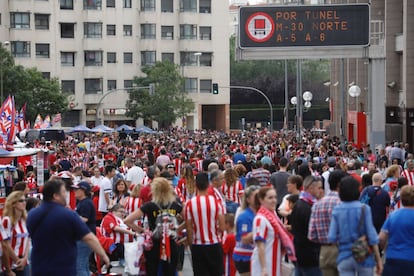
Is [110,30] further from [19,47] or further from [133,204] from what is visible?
[133,204]

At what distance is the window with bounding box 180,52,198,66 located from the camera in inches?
3597

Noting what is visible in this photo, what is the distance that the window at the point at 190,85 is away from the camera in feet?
299

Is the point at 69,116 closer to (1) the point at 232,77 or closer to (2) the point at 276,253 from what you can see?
(1) the point at 232,77

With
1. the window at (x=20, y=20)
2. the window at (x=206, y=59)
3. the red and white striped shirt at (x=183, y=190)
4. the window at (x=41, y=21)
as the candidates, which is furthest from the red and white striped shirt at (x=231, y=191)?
the window at (x=206, y=59)

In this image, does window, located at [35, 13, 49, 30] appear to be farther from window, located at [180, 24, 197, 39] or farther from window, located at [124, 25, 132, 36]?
window, located at [180, 24, 197, 39]

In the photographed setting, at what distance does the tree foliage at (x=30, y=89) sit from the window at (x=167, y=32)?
16.7 metres

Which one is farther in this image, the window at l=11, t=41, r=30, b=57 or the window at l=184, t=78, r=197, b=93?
the window at l=184, t=78, r=197, b=93

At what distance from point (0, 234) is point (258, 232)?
10.5 feet

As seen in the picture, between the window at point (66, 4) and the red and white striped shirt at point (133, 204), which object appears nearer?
the red and white striped shirt at point (133, 204)

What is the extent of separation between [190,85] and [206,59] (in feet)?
8.93

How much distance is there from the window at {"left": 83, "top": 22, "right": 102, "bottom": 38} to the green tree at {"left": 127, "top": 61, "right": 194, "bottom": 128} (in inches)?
237

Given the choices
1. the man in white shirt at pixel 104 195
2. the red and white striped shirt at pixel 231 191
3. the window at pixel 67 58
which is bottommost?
the man in white shirt at pixel 104 195

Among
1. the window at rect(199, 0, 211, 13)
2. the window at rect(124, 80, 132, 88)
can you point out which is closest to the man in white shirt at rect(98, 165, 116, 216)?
the window at rect(124, 80, 132, 88)

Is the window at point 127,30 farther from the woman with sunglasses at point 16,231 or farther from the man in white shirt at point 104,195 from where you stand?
the woman with sunglasses at point 16,231
